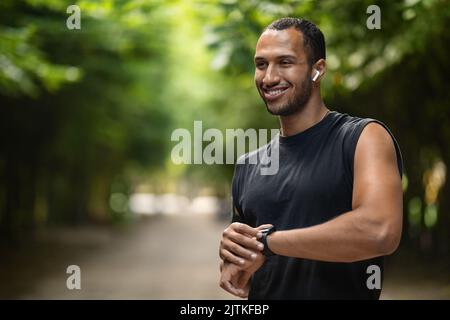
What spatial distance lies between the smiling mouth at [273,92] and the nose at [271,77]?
0.02m

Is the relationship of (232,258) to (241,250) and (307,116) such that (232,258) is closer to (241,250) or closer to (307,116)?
(241,250)

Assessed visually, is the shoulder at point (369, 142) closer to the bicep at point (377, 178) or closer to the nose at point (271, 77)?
the bicep at point (377, 178)

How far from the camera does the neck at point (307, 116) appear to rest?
7.68ft

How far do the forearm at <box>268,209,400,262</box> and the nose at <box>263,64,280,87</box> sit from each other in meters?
0.51

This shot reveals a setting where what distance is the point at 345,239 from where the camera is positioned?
2.00 meters

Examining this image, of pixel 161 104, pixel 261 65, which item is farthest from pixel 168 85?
pixel 261 65

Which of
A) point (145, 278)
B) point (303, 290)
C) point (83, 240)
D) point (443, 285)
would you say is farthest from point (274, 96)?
point (83, 240)

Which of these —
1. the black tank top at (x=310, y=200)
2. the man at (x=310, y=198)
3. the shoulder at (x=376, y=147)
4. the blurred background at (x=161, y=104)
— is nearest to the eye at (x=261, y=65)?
the man at (x=310, y=198)

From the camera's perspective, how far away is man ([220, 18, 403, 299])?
2.00 metres

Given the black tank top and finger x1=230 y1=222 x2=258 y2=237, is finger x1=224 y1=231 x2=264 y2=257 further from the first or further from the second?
the black tank top

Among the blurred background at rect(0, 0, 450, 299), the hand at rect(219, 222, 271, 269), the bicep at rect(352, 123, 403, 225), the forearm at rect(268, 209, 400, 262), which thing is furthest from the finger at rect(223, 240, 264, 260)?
the blurred background at rect(0, 0, 450, 299)

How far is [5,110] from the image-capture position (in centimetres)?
1958

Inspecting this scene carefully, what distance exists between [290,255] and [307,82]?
1.95 ft

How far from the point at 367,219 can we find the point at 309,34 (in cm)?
68
